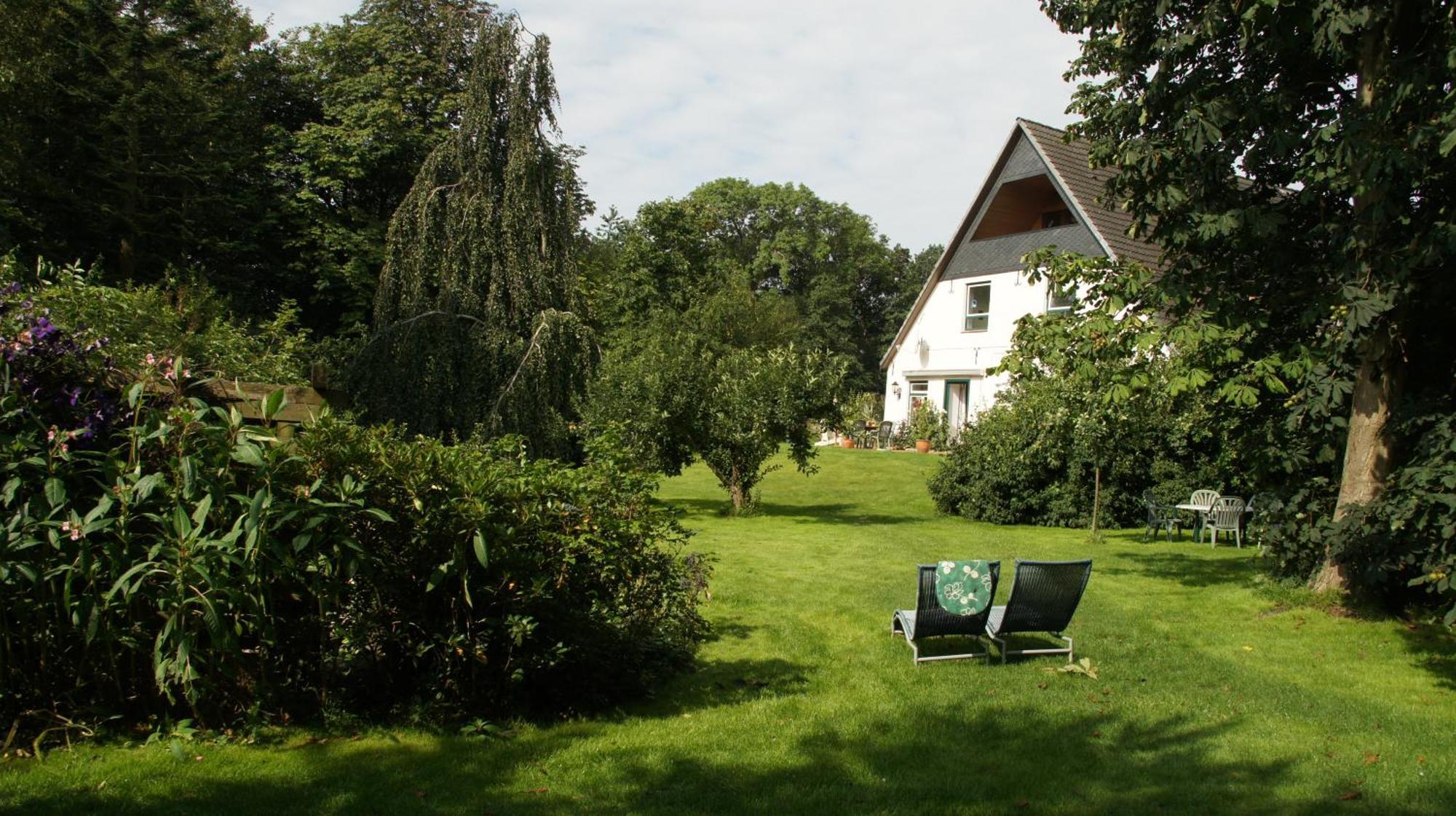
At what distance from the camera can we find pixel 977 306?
31125 millimetres

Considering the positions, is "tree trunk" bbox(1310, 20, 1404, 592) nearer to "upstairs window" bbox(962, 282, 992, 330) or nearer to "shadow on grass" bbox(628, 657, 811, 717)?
"shadow on grass" bbox(628, 657, 811, 717)

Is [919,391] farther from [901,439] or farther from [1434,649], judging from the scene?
[1434,649]

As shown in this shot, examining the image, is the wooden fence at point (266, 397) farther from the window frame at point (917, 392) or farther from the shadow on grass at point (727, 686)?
the window frame at point (917, 392)

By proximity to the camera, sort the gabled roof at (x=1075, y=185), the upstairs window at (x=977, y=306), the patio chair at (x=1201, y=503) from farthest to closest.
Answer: the upstairs window at (x=977, y=306), the gabled roof at (x=1075, y=185), the patio chair at (x=1201, y=503)

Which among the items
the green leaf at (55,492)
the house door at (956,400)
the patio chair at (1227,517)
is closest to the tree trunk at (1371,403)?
the patio chair at (1227,517)

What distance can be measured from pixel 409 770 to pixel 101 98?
2557cm

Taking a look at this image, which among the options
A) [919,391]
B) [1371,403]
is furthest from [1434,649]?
[919,391]

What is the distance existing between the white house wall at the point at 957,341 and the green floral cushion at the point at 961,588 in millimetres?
20911

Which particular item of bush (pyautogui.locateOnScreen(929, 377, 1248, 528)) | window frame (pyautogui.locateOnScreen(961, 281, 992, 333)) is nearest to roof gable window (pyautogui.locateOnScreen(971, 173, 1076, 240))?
window frame (pyautogui.locateOnScreen(961, 281, 992, 333))

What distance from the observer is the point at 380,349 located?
41.3 ft

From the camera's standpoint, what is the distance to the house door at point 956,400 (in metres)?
31.9

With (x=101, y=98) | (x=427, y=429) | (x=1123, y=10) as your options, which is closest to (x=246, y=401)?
(x=427, y=429)

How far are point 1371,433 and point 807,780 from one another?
281 inches

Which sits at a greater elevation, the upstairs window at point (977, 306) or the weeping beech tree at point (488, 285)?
the upstairs window at point (977, 306)
